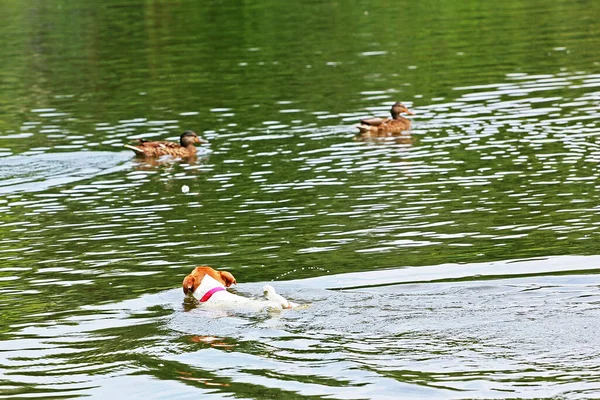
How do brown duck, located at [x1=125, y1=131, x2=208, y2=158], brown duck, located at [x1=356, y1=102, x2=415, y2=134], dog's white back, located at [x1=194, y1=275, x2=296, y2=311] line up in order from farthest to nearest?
1. brown duck, located at [x1=356, y1=102, x2=415, y2=134]
2. brown duck, located at [x1=125, y1=131, x2=208, y2=158]
3. dog's white back, located at [x1=194, y1=275, x2=296, y2=311]

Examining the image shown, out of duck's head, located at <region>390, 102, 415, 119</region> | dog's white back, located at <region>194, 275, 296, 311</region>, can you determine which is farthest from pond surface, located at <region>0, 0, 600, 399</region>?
duck's head, located at <region>390, 102, 415, 119</region>

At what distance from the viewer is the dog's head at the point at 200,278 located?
14617mm

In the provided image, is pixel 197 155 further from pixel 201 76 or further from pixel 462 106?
pixel 201 76

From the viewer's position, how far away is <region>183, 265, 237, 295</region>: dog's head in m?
14.6

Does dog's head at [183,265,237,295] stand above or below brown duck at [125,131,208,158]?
above

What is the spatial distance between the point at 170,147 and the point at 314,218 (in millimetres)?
7304

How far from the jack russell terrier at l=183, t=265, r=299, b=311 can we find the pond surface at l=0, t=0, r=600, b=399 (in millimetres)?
230

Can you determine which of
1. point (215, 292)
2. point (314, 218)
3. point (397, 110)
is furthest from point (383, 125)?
point (215, 292)

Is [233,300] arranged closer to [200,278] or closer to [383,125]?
[200,278]

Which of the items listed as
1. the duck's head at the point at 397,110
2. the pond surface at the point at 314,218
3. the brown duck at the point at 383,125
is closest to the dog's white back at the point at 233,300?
the pond surface at the point at 314,218

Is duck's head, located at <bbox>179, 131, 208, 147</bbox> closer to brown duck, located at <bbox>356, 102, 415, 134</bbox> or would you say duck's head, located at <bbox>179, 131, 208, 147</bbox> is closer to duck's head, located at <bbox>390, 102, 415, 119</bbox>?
brown duck, located at <bbox>356, 102, 415, 134</bbox>

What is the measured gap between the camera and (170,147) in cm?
2602

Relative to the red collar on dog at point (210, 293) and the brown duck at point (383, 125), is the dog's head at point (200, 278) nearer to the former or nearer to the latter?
the red collar on dog at point (210, 293)

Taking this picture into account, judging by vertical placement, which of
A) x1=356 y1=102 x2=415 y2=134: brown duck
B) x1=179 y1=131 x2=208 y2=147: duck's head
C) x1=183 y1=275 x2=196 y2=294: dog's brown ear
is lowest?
x1=356 y1=102 x2=415 y2=134: brown duck
